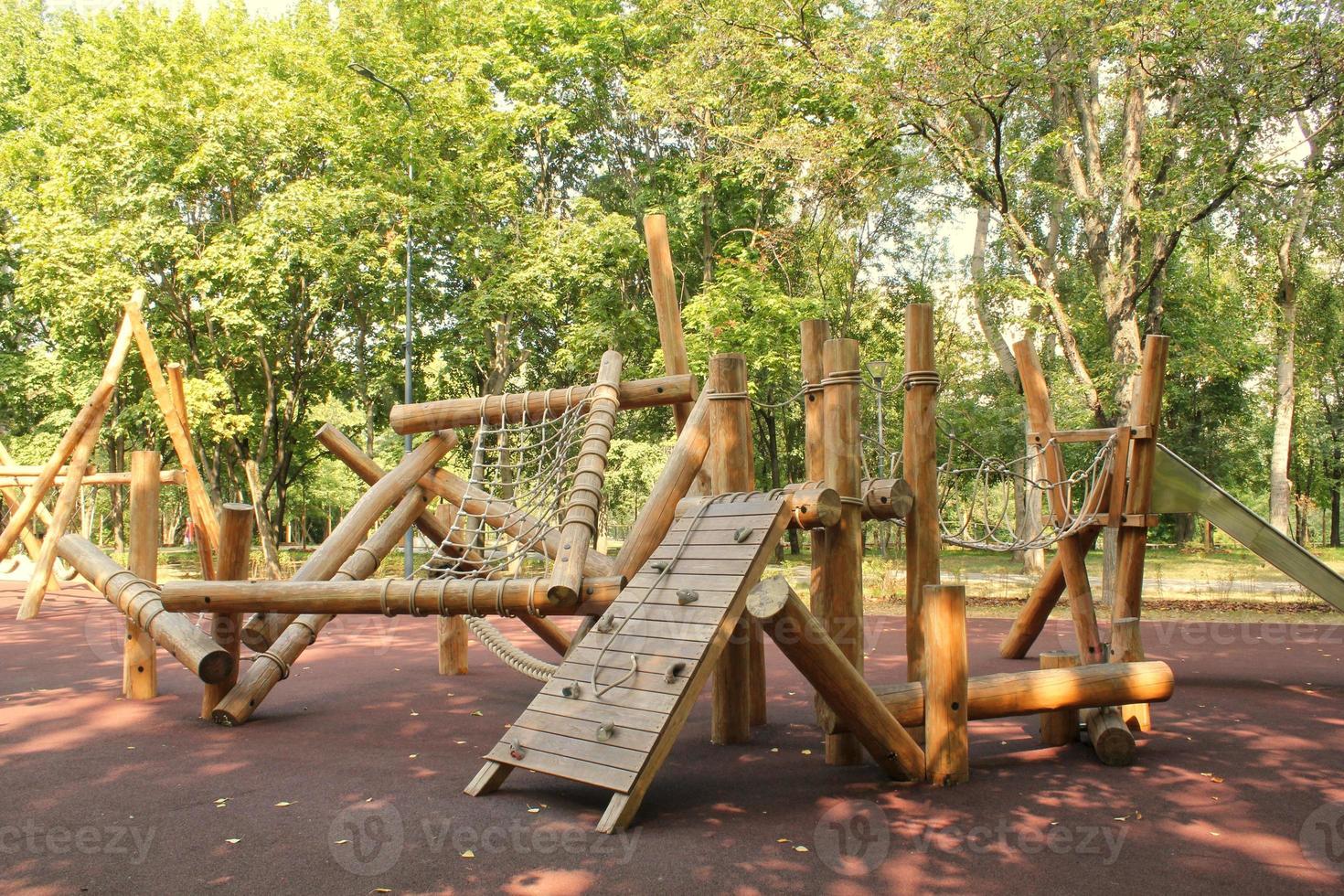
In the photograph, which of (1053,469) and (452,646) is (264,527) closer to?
(452,646)

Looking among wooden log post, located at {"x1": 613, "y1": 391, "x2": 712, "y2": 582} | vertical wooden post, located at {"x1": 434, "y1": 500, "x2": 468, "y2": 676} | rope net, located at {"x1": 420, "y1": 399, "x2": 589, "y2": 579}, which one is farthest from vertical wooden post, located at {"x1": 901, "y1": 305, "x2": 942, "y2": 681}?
vertical wooden post, located at {"x1": 434, "y1": 500, "x2": 468, "y2": 676}

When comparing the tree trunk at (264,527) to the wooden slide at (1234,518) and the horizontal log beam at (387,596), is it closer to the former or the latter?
the horizontal log beam at (387,596)

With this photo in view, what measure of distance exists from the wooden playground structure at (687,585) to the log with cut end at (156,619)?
0.7 inches

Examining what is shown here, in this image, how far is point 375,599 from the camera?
5754 millimetres

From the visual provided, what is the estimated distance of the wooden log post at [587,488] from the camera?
17.6 ft

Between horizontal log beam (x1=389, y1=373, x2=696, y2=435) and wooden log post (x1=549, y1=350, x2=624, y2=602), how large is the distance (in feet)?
0.54

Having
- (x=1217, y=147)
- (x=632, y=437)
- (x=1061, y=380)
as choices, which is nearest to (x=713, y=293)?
(x=632, y=437)

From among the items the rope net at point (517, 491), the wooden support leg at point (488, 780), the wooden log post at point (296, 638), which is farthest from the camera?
the wooden log post at point (296, 638)

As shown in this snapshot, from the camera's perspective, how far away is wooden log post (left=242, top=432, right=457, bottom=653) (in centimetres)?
678

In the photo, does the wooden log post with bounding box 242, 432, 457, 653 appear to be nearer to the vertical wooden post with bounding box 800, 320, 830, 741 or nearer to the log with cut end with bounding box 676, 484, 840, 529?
the vertical wooden post with bounding box 800, 320, 830, 741

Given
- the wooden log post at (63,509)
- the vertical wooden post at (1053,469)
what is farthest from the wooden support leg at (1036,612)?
the wooden log post at (63,509)

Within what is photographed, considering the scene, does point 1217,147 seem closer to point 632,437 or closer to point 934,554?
point 934,554

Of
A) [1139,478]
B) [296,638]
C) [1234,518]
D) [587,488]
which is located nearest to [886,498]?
[587,488]

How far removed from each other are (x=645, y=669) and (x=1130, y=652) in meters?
3.46
